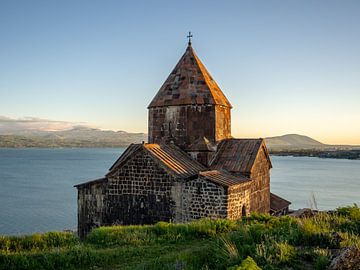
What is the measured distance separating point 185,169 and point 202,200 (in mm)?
1348

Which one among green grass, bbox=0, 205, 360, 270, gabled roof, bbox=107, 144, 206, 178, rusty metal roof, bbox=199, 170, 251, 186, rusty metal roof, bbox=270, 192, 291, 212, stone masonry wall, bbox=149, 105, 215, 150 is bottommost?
rusty metal roof, bbox=270, 192, 291, 212

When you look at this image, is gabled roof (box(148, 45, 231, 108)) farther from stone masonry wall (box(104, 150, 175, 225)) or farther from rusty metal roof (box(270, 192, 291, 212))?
rusty metal roof (box(270, 192, 291, 212))

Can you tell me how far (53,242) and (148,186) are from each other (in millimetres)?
4474

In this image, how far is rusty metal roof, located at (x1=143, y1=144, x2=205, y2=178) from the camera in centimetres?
1084

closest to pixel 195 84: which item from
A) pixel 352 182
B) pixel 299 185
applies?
pixel 299 185

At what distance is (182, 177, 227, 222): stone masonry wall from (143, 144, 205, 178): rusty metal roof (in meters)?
0.52

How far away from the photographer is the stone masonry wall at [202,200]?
32.8 feet

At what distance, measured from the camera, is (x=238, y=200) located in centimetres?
1057

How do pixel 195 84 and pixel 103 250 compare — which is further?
pixel 195 84

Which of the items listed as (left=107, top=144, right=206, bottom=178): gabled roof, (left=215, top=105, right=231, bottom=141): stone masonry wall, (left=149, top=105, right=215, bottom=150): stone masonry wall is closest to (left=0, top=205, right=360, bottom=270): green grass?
(left=107, top=144, right=206, bottom=178): gabled roof

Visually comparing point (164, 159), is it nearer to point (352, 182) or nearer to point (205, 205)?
point (205, 205)

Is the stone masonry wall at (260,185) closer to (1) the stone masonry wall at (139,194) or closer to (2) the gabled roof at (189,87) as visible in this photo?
(2) the gabled roof at (189,87)

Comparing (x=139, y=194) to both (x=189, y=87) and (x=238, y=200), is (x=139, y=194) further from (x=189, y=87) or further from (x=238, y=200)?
(x=189, y=87)

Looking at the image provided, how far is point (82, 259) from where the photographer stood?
5.49 m
